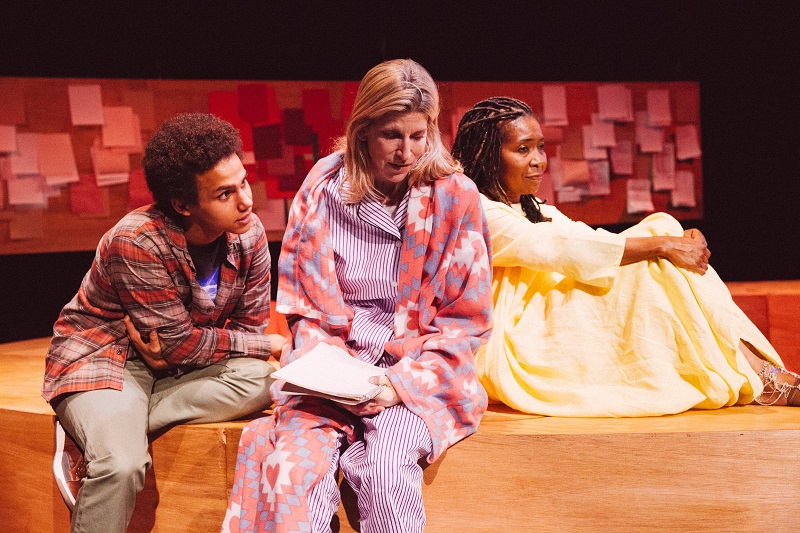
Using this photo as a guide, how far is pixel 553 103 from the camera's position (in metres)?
4.75

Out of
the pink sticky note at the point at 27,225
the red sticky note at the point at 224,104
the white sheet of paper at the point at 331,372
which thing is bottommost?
the white sheet of paper at the point at 331,372

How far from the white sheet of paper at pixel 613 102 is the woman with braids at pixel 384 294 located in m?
2.85

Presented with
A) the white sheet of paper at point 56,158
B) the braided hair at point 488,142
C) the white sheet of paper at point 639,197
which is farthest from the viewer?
the white sheet of paper at point 639,197

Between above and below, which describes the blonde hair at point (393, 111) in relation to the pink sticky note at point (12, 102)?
below

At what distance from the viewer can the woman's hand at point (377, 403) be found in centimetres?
198

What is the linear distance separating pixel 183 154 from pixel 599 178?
3.19m

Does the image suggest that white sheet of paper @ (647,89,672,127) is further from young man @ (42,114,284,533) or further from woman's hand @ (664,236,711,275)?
young man @ (42,114,284,533)

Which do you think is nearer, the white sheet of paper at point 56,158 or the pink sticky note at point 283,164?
the white sheet of paper at point 56,158

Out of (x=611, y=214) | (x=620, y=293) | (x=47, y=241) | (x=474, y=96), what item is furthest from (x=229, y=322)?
(x=611, y=214)

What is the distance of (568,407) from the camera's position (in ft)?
7.75

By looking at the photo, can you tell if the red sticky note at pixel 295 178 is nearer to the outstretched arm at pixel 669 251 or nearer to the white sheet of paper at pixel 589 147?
the white sheet of paper at pixel 589 147

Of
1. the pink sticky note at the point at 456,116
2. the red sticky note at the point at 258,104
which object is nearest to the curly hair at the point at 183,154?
the red sticky note at the point at 258,104

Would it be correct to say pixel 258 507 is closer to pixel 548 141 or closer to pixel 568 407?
pixel 568 407

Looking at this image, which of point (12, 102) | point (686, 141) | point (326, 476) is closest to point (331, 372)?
point (326, 476)
